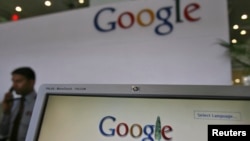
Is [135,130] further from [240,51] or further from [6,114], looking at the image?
[6,114]

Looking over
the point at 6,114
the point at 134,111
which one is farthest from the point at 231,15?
the point at 6,114

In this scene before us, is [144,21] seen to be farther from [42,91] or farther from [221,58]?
[42,91]

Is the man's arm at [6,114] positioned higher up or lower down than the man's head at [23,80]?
lower down

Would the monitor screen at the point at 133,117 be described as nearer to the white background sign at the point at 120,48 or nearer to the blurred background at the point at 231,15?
the blurred background at the point at 231,15

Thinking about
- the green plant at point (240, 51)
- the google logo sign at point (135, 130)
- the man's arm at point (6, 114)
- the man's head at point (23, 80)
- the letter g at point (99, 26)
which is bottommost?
the google logo sign at point (135, 130)

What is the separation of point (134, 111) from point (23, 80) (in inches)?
101

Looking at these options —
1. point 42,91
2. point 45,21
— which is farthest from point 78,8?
point 42,91

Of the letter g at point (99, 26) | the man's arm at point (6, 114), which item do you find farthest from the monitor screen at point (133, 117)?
the man's arm at point (6, 114)

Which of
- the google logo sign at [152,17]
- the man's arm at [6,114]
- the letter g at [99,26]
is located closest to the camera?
the google logo sign at [152,17]

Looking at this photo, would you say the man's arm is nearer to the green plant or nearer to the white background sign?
the white background sign

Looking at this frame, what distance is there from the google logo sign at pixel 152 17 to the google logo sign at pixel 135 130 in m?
1.84

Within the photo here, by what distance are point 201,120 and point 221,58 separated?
1.66 meters

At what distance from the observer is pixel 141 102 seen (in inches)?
21.2

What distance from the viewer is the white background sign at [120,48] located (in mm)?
2107
